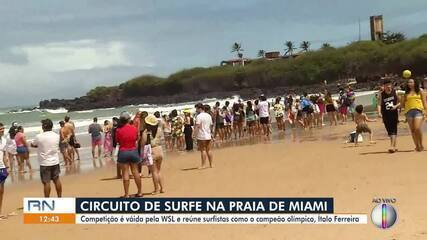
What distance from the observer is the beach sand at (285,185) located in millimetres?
6582

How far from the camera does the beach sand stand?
658 centimetres

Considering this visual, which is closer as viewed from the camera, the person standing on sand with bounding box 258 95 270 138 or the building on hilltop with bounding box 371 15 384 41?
the person standing on sand with bounding box 258 95 270 138

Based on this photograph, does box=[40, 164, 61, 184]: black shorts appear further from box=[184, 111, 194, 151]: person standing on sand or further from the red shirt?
box=[184, 111, 194, 151]: person standing on sand

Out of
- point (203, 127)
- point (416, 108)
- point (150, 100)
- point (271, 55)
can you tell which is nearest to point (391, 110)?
point (416, 108)

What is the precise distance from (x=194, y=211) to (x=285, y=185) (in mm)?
2408

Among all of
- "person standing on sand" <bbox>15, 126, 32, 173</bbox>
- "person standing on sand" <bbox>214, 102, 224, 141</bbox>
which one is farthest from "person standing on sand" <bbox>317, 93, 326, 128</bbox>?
"person standing on sand" <bbox>15, 126, 32, 173</bbox>

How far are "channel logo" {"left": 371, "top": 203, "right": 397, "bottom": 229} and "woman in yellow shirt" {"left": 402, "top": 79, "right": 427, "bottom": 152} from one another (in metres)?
5.12

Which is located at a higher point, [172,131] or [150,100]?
[150,100]

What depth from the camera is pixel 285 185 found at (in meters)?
9.48

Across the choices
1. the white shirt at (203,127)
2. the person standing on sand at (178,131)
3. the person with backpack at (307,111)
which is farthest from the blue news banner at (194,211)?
the person with backpack at (307,111)

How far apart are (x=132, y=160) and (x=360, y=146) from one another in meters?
6.45

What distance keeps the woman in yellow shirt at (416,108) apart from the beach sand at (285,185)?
37 cm

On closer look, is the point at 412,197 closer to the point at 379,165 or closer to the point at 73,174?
the point at 379,165

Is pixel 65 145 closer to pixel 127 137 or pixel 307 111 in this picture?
pixel 127 137
